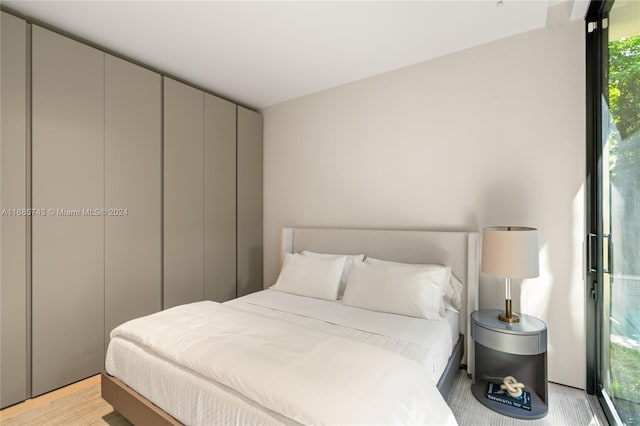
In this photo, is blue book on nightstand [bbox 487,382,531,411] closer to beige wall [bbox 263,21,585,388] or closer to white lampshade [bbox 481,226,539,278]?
beige wall [bbox 263,21,585,388]

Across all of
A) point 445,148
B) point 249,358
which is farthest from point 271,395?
point 445,148

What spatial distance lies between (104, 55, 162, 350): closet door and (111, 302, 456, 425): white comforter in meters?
0.93

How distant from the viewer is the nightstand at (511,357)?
189 cm

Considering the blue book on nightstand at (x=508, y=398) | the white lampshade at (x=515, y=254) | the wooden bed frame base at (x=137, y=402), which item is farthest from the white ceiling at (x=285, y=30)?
the blue book on nightstand at (x=508, y=398)

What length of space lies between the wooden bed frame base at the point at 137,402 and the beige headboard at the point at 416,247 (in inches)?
23.8

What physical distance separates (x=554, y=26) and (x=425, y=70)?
934 mm

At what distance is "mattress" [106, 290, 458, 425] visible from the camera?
1.33 metres

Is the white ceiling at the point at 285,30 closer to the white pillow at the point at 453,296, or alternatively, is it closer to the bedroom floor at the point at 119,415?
the white pillow at the point at 453,296

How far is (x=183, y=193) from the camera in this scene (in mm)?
3100

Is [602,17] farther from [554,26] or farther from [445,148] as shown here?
[445,148]

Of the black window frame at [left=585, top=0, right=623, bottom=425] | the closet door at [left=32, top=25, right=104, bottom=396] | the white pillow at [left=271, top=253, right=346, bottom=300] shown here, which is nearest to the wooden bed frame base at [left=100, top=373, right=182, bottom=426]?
the closet door at [left=32, top=25, right=104, bottom=396]

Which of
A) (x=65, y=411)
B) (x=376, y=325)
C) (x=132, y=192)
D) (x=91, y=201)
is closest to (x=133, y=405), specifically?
(x=65, y=411)

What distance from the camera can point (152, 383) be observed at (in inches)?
64.2

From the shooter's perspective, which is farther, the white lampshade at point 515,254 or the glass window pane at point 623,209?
the white lampshade at point 515,254
